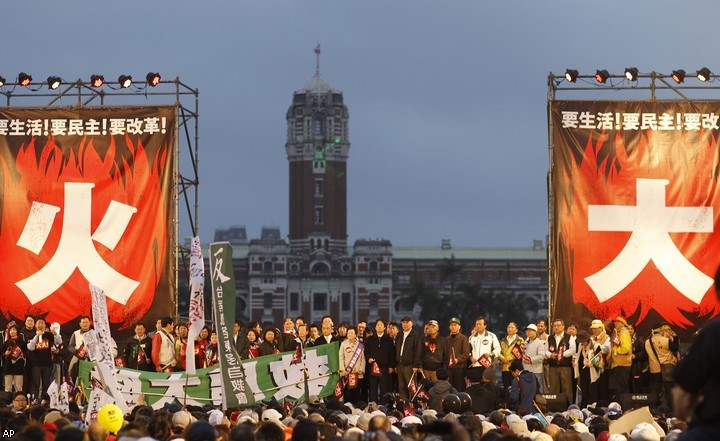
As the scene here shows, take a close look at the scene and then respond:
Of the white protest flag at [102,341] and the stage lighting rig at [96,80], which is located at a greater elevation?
the stage lighting rig at [96,80]

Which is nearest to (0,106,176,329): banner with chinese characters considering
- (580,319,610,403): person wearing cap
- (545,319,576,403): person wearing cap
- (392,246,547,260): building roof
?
(545,319,576,403): person wearing cap

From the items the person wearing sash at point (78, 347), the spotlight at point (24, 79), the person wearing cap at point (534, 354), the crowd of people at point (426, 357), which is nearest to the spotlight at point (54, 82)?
the spotlight at point (24, 79)

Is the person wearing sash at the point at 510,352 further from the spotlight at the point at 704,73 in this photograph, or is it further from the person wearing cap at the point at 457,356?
the spotlight at the point at 704,73

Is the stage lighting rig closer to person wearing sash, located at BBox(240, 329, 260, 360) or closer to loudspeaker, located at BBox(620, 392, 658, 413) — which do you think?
person wearing sash, located at BBox(240, 329, 260, 360)

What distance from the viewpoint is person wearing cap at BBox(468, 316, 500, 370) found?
1883cm

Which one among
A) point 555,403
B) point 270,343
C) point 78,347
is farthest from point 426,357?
point 78,347

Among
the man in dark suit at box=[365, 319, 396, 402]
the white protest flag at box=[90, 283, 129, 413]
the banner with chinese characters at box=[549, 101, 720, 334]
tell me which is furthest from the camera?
the banner with chinese characters at box=[549, 101, 720, 334]

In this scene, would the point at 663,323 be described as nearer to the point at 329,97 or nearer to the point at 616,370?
the point at 616,370

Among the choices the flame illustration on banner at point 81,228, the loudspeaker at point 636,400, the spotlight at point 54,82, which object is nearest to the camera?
the loudspeaker at point 636,400

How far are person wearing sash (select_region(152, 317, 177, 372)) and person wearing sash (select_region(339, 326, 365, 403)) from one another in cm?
259

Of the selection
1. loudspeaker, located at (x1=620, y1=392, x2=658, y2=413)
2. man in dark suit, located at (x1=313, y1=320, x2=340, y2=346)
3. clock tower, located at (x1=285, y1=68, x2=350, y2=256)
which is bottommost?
loudspeaker, located at (x1=620, y1=392, x2=658, y2=413)

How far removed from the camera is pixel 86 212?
2152cm

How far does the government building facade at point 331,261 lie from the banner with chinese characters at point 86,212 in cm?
8867

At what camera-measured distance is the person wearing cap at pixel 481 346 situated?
1883 centimetres
